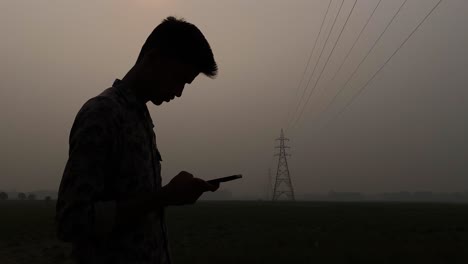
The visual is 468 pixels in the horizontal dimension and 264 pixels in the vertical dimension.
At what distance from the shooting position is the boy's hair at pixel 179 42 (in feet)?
7.78

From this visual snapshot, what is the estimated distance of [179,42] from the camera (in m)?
2.38

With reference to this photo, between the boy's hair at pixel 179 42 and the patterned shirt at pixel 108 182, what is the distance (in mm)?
266

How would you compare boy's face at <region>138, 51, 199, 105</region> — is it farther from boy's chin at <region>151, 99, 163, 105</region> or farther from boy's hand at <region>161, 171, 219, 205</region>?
boy's hand at <region>161, 171, 219, 205</region>

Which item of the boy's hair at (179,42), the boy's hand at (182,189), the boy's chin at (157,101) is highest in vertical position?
the boy's hair at (179,42)

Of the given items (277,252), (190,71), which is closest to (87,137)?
(190,71)

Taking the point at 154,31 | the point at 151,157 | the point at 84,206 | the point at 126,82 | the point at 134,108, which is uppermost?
the point at 154,31

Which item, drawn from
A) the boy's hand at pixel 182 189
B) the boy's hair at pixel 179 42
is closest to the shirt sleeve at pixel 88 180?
the boy's hand at pixel 182 189

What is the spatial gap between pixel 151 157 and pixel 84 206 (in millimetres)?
406

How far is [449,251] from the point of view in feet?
65.8

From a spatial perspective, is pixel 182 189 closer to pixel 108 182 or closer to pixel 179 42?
pixel 108 182

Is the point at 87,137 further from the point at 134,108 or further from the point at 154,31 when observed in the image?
the point at 154,31

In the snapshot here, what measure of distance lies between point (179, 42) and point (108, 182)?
720 millimetres

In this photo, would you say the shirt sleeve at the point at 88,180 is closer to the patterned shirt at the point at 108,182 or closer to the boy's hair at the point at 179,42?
the patterned shirt at the point at 108,182

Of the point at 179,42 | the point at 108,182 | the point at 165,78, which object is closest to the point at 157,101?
the point at 165,78
